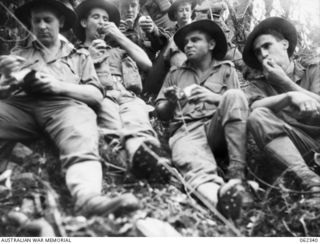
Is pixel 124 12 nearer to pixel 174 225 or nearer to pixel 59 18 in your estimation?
pixel 59 18

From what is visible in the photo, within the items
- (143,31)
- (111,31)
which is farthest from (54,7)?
(143,31)

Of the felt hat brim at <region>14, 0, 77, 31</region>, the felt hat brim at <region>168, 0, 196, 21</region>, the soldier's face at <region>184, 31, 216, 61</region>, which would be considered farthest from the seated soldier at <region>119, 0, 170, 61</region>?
the felt hat brim at <region>14, 0, 77, 31</region>

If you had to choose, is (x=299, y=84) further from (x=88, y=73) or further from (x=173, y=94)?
(x=88, y=73)

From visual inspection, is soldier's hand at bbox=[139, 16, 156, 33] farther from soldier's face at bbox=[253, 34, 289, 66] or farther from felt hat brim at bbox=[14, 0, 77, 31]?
soldier's face at bbox=[253, 34, 289, 66]

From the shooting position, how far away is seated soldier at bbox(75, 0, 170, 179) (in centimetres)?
540

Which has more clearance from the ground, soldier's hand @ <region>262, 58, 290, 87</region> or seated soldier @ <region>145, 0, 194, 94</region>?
soldier's hand @ <region>262, 58, 290, 87</region>

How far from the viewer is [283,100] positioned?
5.85 metres

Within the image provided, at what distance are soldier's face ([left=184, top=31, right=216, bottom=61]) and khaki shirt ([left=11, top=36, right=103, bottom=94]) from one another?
92 centimetres

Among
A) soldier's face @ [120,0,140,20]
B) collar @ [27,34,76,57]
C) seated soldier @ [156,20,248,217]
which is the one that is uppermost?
soldier's face @ [120,0,140,20]

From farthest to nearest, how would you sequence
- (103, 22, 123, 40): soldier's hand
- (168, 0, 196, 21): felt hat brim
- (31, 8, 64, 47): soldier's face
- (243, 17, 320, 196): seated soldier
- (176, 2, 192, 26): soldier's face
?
(168, 0, 196, 21): felt hat brim, (176, 2, 192, 26): soldier's face, (103, 22, 123, 40): soldier's hand, (31, 8, 64, 47): soldier's face, (243, 17, 320, 196): seated soldier

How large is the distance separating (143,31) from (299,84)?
5.69 feet

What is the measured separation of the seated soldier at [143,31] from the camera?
23.2 feet

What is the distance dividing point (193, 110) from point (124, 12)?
73.2 inches

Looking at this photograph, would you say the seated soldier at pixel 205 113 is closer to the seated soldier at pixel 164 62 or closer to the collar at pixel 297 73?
the seated soldier at pixel 164 62
